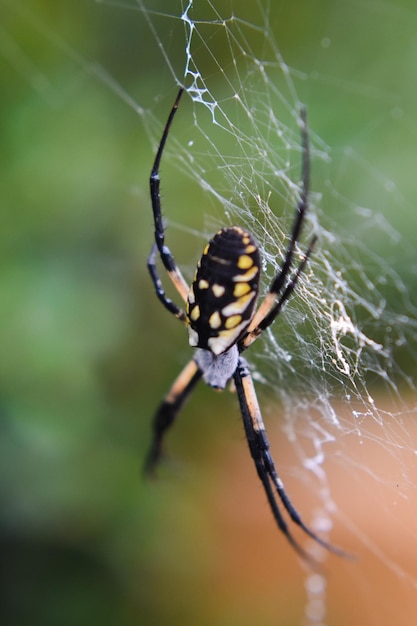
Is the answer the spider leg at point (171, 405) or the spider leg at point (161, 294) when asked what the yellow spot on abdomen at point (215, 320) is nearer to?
the spider leg at point (161, 294)

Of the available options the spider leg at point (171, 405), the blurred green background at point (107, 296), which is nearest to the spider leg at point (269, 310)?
the spider leg at point (171, 405)

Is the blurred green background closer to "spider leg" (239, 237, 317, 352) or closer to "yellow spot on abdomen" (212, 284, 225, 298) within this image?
"spider leg" (239, 237, 317, 352)

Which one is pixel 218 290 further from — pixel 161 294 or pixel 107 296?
pixel 107 296

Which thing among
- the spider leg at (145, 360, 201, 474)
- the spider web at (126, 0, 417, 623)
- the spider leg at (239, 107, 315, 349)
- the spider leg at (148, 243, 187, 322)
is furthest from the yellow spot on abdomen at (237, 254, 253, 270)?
the spider leg at (145, 360, 201, 474)

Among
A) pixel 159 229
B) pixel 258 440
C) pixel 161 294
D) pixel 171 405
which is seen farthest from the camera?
pixel 171 405

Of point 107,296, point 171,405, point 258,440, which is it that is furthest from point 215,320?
point 107,296

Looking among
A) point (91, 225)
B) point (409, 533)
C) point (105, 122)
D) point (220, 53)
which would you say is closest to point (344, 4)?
point (220, 53)
